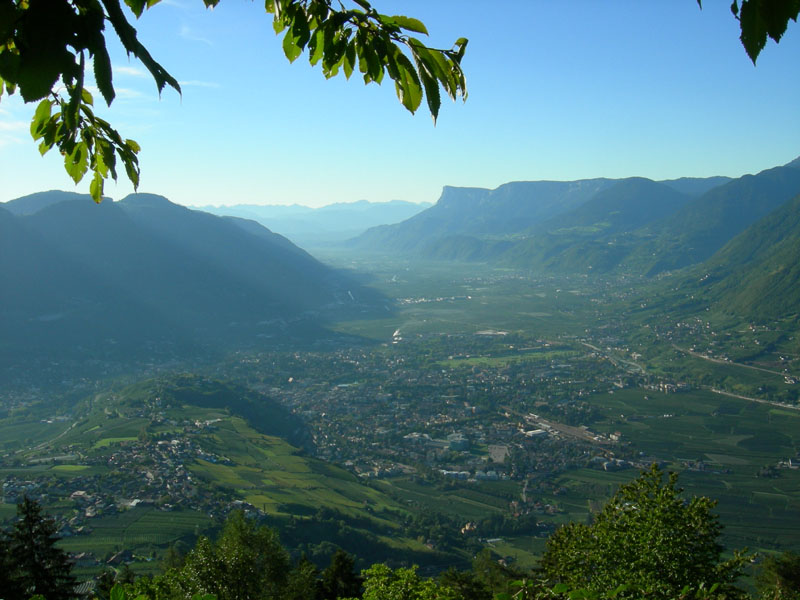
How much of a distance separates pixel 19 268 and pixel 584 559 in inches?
3941

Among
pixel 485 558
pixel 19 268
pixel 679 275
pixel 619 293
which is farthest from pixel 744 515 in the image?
pixel 679 275

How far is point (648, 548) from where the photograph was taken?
8.38m

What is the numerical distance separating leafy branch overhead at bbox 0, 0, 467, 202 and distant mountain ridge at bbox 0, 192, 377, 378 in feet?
256

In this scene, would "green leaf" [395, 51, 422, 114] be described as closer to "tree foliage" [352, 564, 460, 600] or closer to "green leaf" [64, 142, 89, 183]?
"green leaf" [64, 142, 89, 183]

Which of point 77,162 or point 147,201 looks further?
point 147,201

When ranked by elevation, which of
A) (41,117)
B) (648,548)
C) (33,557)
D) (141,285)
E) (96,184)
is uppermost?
(41,117)

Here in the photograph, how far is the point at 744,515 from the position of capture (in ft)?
107

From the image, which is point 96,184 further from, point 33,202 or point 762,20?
point 33,202

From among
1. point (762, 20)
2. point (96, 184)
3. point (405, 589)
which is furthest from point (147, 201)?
point (762, 20)

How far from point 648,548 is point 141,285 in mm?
104390

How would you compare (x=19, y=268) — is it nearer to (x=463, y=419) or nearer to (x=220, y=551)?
(x=463, y=419)

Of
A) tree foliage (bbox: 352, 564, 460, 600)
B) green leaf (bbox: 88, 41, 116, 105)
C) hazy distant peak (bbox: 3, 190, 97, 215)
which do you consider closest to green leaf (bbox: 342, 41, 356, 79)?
green leaf (bbox: 88, 41, 116, 105)

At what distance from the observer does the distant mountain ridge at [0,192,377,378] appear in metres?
76.8

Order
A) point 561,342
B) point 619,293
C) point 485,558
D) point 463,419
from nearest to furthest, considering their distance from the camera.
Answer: point 485,558
point 463,419
point 561,342
point 619,293
